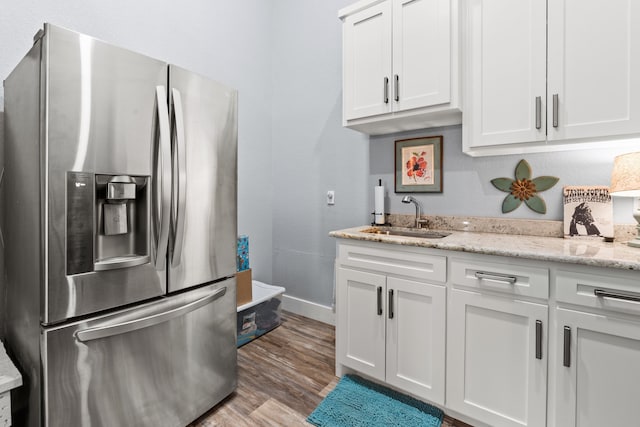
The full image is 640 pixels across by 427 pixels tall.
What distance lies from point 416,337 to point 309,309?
1422 mm

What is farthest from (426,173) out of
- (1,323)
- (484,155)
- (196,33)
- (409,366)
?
(1,323)

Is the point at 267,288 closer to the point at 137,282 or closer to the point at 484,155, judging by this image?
the point at 137,282

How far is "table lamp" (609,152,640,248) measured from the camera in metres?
→ 1.39

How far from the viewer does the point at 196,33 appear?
2.41 meters

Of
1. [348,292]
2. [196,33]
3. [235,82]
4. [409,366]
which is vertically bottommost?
[409,366]

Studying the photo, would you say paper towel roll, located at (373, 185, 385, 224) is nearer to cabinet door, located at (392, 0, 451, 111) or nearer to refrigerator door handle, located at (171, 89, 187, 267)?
cabinet door, located at (392, 0, 451, 111)

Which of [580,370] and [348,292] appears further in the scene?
[348,292]

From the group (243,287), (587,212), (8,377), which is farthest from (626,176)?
(8,377)

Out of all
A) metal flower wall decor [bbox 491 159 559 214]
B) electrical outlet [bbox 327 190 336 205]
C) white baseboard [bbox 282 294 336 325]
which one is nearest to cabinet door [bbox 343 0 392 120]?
electrical outlet [bbox 327 190 336 205]

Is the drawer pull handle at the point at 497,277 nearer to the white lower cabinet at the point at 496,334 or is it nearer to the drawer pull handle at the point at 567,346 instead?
the white lower cabinet at the point at 496,334

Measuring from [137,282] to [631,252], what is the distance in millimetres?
2124

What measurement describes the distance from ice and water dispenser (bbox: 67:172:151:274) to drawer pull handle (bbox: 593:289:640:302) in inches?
72.8

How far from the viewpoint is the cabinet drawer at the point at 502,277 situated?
1.34 metres

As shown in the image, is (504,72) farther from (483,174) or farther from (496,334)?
(496,334)
